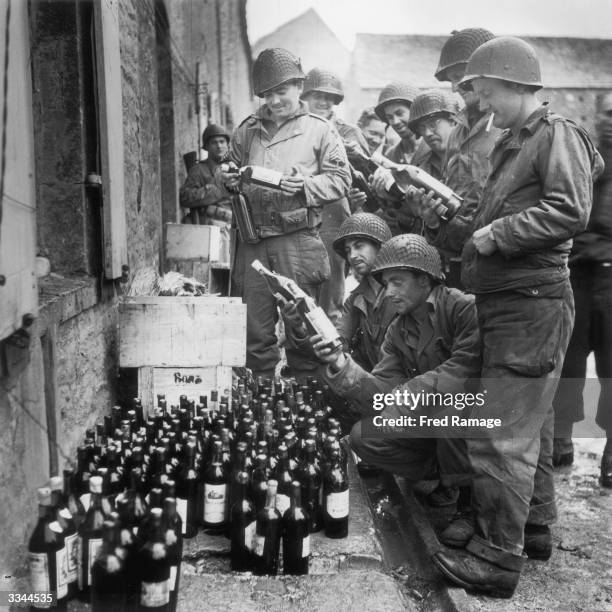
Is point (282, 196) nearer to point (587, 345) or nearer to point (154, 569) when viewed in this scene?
point (587, 345)


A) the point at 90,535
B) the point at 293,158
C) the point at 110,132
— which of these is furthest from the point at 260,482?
the point at 293,158

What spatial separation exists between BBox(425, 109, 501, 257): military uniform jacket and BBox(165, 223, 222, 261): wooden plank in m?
3.25

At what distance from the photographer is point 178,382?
16.5ft

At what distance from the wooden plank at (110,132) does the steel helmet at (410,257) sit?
1.74 m

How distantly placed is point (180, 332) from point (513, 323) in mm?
2370

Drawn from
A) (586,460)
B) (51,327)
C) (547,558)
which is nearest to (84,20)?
(51,327)

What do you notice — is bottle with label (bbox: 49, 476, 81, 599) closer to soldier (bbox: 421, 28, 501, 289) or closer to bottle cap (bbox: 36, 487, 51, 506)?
bottle cap (bbox: 36, 487, 51, 506)

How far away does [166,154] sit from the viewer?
28.6 ft

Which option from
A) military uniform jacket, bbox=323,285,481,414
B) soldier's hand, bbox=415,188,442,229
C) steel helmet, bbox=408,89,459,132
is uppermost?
steel helmet, bbox=408,89,459,132

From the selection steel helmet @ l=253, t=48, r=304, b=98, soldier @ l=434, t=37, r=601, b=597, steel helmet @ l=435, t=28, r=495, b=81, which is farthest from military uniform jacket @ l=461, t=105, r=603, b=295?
steel helmet @ l=253, t=48, r=304, b=98

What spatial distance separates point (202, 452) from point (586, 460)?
3149 mm

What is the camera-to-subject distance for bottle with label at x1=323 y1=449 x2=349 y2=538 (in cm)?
387

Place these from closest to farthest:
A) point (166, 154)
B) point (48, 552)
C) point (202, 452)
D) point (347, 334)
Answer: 1. point (48, 552)
2. point (202, 452)
3. point (347, 334)
4. point (166, 154)

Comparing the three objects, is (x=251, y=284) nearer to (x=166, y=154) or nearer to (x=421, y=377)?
(x=421, y=377)
